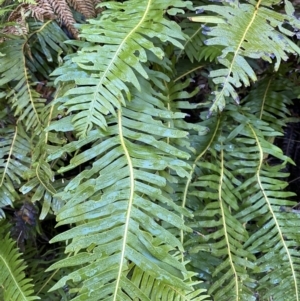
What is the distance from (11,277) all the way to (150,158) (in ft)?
1.28

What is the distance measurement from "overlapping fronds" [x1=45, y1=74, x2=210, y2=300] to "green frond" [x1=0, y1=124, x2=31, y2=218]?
0.65ft

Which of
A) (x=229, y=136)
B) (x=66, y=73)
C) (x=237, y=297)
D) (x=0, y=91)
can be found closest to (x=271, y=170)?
(x=229, y=136)

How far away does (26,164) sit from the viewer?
964 mm

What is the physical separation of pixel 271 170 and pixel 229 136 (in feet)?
0.40

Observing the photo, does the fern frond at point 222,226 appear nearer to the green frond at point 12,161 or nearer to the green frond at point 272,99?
the green frond at point 272,99

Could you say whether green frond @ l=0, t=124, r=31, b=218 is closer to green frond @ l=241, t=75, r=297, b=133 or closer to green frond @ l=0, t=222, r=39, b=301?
green frond @ l=0, t=222, r=39, b=301

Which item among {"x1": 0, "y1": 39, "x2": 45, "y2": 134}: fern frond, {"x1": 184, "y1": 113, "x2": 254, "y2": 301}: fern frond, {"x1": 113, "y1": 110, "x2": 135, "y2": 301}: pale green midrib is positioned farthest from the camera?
{"x1": 0, "y1": 39, "x2": 45, "y2": 134}: fern frond

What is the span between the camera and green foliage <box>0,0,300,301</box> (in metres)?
0.72

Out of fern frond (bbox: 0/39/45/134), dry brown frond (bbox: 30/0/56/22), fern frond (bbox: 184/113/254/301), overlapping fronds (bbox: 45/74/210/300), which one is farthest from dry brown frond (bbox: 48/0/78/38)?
fern frond (bbox: 184/113/254/301)

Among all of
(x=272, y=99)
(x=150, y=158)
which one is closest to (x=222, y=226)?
(x=150, y=158)

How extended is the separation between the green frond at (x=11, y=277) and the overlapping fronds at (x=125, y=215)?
19 centimetres

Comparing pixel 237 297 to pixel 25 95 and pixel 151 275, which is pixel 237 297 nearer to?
pixel 151 275

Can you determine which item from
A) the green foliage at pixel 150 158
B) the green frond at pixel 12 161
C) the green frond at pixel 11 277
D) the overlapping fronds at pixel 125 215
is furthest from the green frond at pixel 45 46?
the green frond at pixel 11 277

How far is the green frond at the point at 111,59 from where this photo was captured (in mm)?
756
